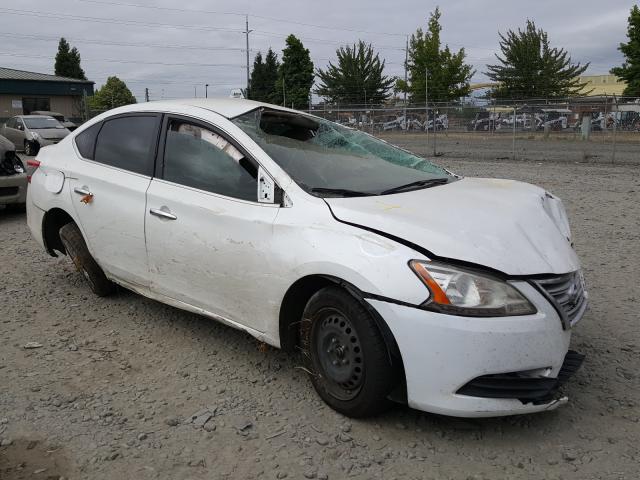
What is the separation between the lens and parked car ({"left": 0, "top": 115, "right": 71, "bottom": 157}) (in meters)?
20.9

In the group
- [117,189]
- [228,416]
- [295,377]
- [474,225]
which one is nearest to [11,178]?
[117,189]

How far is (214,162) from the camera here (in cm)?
363

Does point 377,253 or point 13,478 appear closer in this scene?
point 13,478

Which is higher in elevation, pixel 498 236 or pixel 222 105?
pixel 222 105

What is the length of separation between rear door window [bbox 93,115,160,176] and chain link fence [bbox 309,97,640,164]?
15.0 metres

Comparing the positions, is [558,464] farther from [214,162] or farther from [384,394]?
[214,162]

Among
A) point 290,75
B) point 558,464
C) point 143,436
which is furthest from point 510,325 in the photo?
point 290,75

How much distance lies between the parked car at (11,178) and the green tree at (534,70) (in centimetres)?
3439

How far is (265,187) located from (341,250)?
2.30 ft

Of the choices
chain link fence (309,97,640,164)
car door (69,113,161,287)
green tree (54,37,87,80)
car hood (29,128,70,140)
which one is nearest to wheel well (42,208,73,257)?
car door (69,113,161,287)

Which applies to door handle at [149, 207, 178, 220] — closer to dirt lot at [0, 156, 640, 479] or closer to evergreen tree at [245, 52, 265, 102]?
dirt lot at [0, 156, 640, 479]

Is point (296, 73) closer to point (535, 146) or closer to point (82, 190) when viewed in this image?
point (535, 146)

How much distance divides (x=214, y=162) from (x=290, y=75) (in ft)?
143

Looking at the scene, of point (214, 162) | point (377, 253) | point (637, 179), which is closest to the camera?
point (377, 253)
